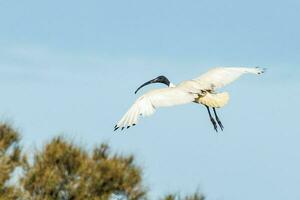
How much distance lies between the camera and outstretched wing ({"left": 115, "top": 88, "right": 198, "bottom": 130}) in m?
36.3

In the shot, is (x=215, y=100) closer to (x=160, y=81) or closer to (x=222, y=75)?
(x=222, y=75)

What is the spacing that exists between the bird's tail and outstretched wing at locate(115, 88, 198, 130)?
187 mm

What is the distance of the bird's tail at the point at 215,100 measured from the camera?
37719mm

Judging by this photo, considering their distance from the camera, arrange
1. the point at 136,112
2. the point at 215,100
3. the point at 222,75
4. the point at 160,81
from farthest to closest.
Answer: the point at 160,81 → the point at 222,75 → the point at 215,100 → the point at 136,112

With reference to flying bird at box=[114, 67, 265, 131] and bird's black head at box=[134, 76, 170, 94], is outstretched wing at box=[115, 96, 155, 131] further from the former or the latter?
bird's black head at box=[134, 76, 170, 94]

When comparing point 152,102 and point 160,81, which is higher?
point 160,81

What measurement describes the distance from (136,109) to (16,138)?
7919mm

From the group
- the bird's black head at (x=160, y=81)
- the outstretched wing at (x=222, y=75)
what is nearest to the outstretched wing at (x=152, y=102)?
the outstretched wing at (x=222, y=75)

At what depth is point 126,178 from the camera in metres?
43.0

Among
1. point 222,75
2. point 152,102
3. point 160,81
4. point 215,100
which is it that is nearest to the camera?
point 152,102

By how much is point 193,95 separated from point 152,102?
1411 millimetres

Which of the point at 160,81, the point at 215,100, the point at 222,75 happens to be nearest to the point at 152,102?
the point at 215,100

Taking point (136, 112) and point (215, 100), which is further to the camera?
point (215, 100)

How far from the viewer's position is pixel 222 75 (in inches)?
1612
